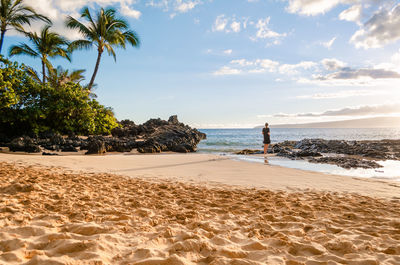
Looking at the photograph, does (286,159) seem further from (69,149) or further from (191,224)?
(69,149)

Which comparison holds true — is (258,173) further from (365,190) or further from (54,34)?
(54,34)

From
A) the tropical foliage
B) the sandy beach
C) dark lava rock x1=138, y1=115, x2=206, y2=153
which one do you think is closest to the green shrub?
the tropical foliage

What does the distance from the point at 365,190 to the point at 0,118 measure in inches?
747

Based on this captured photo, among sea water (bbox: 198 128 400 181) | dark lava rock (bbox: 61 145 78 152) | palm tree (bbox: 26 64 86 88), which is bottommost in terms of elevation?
sea water (bbox: 198 128 400 181)

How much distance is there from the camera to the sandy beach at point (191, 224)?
7.89 feet

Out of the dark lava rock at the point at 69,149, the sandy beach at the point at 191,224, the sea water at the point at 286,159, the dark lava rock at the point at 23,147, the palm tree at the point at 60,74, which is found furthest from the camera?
the palm tree at the point at 60,74

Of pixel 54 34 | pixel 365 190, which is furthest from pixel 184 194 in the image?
pixel 54 34

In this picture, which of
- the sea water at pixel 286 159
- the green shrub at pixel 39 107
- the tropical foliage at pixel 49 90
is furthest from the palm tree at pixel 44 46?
the sea water at pixel 286 159

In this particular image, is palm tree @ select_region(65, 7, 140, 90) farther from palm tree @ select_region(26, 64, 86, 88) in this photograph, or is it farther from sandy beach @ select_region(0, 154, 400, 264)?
sandy beach @ select_region(0, 154, 400, 264)

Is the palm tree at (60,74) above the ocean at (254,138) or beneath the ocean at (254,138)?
above

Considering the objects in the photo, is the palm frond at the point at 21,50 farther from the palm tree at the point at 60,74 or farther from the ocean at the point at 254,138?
the ocean at the point at 254,138

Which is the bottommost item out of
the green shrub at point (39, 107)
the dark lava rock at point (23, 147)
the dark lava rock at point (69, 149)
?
the dark lava rock at point (69, 149)

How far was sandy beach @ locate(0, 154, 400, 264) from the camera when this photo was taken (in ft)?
7.89

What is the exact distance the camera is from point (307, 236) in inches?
119
